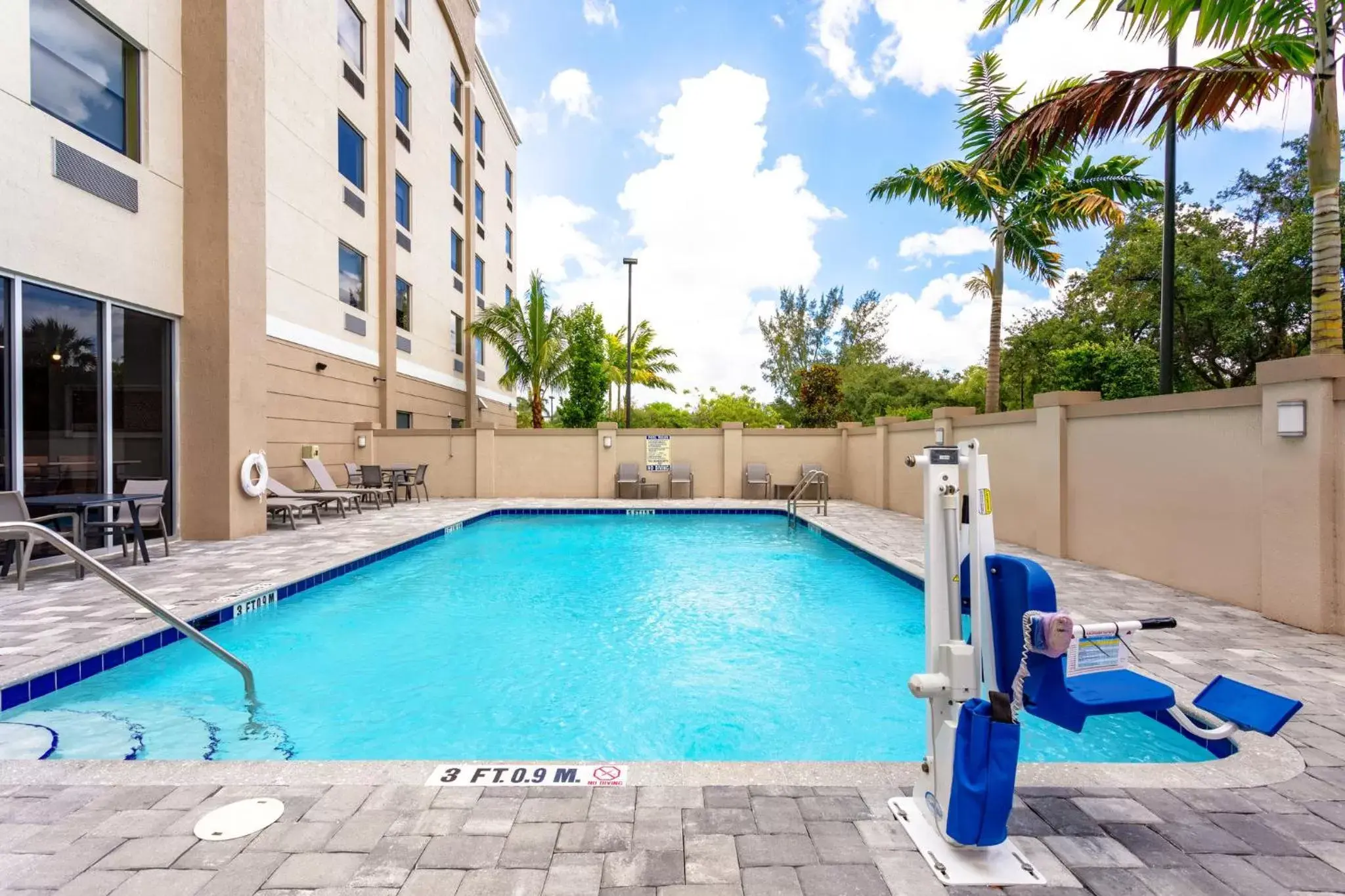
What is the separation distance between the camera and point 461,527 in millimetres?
10336

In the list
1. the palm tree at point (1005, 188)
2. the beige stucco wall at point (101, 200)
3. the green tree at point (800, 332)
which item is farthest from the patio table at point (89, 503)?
the green tree at point (800, 332)

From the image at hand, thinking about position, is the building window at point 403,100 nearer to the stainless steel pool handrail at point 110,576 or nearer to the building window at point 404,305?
the building window at point 404,305

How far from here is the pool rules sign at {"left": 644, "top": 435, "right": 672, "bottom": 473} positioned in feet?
48.0

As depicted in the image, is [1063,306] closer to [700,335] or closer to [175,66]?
[700,335]

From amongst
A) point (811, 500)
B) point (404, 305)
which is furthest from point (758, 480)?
point (404, 305)

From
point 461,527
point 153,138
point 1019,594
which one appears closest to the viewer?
point 1019,594

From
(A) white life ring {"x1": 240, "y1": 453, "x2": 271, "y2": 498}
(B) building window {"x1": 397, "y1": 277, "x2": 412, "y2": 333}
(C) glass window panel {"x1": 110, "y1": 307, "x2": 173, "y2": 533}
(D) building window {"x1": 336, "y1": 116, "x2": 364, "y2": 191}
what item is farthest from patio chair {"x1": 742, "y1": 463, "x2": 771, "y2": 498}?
(C) glass window panel {"x1": 110, "y1": 307, "x2": 173, "y2": 533}

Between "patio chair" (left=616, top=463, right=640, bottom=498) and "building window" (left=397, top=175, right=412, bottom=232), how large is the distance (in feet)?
25.8

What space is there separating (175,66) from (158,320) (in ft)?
10.6

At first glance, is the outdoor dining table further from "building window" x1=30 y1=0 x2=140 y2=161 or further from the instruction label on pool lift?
the instruction label on pool lift

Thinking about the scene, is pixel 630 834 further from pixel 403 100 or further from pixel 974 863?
pixel 403 100

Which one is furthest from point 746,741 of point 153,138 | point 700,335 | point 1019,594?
point 700,335

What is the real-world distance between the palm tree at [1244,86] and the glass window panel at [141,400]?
31.9ft

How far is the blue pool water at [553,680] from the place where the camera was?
3.36 metres
